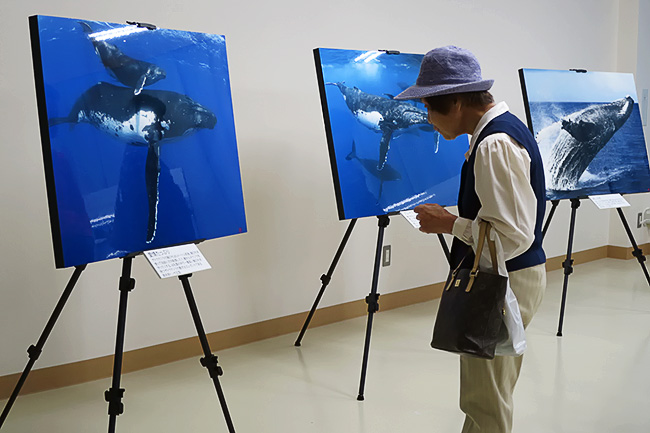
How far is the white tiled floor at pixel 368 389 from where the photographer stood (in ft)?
8.81

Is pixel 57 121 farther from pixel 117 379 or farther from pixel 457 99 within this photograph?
pixel 457 99

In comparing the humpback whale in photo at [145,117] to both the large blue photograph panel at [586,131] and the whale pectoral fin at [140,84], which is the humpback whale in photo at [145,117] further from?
the large blue photograph panel at [586,131]

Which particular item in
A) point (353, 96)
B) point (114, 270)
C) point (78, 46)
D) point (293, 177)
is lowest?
point (114, 270)

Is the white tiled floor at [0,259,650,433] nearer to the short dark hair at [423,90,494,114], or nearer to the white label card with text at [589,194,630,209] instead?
the white label card with text at [589,194,630,209]

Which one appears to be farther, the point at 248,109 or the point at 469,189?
the point at 248,109

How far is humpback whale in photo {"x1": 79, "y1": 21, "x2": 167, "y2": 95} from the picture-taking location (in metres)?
2.26

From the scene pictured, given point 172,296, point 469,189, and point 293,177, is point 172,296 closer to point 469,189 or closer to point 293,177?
point 293,177

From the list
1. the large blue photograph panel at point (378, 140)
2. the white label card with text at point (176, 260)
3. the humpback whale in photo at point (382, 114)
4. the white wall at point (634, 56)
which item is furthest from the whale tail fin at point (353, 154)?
the white wall at point (634, 56)

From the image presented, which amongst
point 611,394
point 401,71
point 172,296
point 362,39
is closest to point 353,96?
point 401,71

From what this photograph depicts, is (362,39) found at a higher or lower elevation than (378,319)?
higher

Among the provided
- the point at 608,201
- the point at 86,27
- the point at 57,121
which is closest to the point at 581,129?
the point at 608,201

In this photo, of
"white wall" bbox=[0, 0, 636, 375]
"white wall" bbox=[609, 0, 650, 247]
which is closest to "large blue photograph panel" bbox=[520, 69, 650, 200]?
"white wall" bbox=[0, 0, 636, 375]

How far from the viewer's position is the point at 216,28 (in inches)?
136

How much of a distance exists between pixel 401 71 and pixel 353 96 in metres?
0.36
